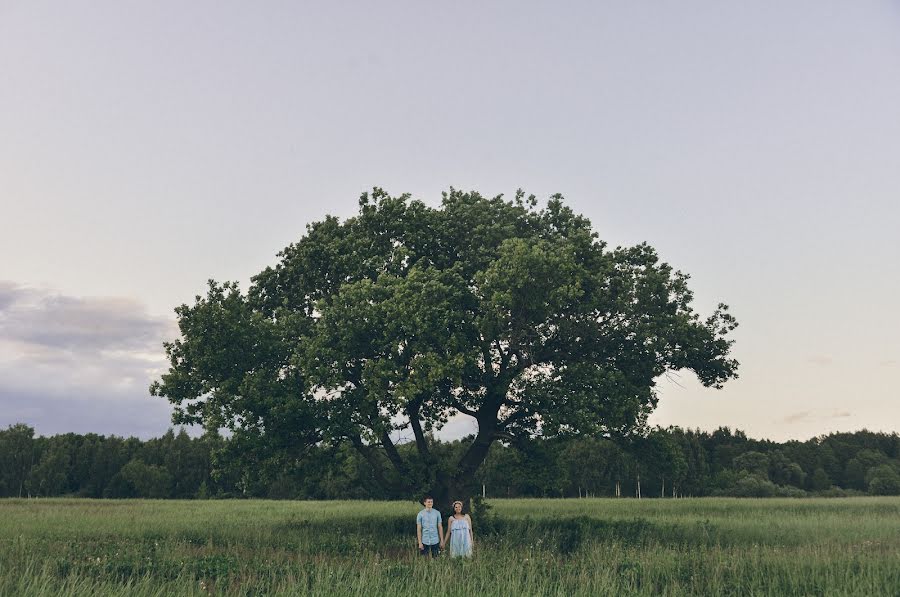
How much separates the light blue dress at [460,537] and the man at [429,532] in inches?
22.8

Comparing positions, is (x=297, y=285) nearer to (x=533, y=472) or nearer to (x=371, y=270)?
(x=371, y=270)

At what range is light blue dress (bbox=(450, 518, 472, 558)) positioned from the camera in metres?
17.0

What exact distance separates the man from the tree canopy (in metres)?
6.86

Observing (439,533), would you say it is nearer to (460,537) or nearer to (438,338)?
(460,537)

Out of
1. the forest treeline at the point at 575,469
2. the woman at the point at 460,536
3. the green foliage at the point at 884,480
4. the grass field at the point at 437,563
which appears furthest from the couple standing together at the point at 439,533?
the green foliage at the point at 884,480

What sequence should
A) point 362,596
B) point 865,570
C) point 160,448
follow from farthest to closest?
point 160,448
point 865,570
point 362,596

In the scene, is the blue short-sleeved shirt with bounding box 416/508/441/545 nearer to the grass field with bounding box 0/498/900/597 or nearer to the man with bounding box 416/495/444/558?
the man with bounding box 416/495/444/558

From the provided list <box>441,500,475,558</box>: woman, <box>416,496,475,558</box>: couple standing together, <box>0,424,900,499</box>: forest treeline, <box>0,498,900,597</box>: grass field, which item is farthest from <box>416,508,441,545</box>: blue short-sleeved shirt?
<box>0,424,900,499</box>: forest treeline

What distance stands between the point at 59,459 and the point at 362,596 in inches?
4812

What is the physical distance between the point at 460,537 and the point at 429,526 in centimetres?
97

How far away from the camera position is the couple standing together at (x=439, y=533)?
17.0 m

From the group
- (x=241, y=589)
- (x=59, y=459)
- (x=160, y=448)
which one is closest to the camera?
(x=241, y=589)

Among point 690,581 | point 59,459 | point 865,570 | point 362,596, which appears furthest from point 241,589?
point 59,459

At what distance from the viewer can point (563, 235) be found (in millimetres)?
31938
